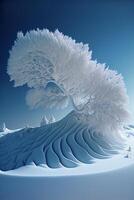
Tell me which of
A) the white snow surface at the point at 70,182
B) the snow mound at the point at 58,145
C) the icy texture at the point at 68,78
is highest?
the icy texture at the point at 68,78

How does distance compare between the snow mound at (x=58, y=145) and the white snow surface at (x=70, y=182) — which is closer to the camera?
the white snow surface at (x=70, y=182)

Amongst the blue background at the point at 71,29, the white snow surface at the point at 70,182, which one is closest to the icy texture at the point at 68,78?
the blue background at the point at 71,29

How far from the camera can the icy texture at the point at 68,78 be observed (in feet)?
6.03

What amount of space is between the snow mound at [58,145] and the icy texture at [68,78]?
61 millimetres

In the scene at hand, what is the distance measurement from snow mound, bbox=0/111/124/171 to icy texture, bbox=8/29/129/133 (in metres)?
0.06

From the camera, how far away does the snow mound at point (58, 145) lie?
1.79 metres

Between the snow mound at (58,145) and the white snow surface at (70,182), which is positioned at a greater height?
the snow mound at (58,145)

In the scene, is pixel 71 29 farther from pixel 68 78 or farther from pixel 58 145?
pixel 58 145

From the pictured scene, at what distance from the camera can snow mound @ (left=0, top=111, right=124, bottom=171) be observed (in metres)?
1.79

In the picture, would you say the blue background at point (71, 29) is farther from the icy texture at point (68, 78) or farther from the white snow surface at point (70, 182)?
the white snow surface at point (70, 182)

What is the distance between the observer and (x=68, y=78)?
1.95m

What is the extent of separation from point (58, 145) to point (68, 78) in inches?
14.4

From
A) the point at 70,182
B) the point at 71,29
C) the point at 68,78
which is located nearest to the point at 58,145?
the point at 70,182
